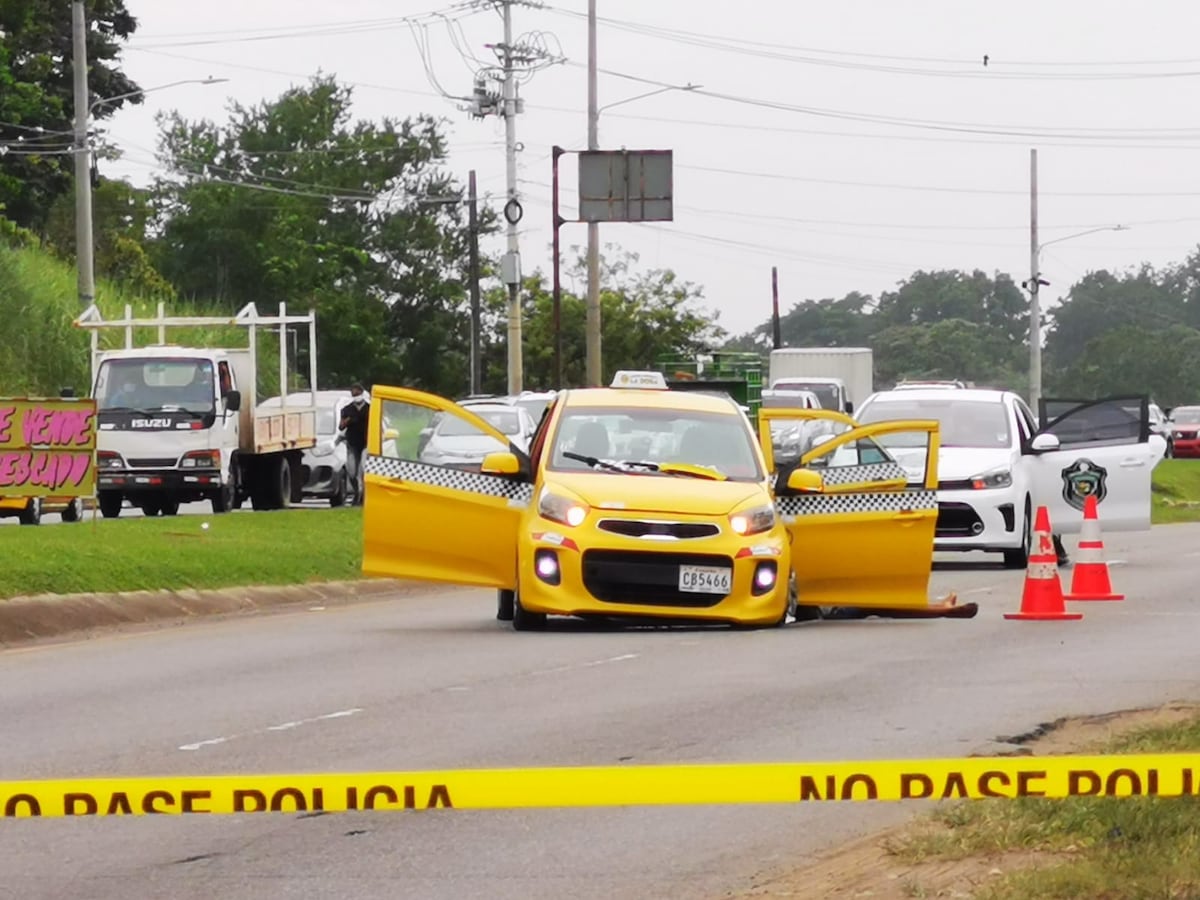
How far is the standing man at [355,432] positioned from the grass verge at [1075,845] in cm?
2507

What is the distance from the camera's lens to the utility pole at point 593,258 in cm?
5347

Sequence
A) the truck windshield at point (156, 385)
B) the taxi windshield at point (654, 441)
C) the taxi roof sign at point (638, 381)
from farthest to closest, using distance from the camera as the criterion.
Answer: the truck windshield at point (156, 385) < the taxi roof sign at point (638, 381) < the taxi windshield at point (654, 441)

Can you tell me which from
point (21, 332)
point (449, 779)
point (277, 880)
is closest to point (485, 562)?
point (277, 880)

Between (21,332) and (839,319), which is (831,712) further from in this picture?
(839,319)

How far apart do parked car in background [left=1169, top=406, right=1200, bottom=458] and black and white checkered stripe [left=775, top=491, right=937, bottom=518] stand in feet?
201

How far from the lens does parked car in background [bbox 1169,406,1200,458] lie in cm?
7719

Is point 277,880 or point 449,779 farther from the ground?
point 449,779

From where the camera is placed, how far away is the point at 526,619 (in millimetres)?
17375

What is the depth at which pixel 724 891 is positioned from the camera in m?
8.20

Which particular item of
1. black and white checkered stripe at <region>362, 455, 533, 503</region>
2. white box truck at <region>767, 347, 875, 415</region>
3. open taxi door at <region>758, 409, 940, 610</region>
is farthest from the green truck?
black and white checkered stripe at <region>362, 455, 533, 503</region>

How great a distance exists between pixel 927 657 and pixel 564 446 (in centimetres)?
296

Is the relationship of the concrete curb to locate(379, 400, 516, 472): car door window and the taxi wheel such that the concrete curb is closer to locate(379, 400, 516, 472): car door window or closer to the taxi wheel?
the taxi wheel

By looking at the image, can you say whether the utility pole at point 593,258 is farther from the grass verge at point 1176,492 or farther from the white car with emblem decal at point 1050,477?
the white car with emblem decal at point 1050,477

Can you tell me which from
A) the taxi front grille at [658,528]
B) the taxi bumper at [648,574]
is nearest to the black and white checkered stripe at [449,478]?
the taxi bumper at [648,574]
